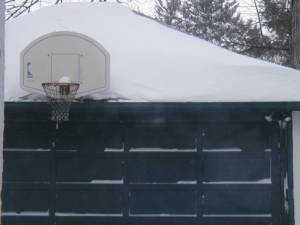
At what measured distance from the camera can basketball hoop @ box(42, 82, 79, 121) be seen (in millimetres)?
5762

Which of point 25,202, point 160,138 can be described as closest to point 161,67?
point 160,138

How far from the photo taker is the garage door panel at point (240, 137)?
648 cm

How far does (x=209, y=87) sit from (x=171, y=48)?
55.1 inches

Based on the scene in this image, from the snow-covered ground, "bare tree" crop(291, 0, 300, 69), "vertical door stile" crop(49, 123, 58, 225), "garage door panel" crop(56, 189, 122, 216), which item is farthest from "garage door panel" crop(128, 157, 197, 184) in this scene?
"bare tree" crop(291, 0, 300, 69)

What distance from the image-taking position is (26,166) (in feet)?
21.2

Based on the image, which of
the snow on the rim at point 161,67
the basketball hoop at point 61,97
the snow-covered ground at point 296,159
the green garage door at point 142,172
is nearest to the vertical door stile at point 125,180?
the green garage door at point 142,172

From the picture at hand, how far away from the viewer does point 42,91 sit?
19.4 feet

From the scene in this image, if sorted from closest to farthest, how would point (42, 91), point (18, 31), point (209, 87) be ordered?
point (42, 91)
point (209, 87)
point (18, 31)

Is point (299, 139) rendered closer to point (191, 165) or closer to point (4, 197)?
point (191, 165)

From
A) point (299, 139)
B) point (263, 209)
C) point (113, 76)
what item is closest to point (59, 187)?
point (113, 76)

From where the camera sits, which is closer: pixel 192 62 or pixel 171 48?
pixel 192 62

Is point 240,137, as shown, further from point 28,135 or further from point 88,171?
point 28,135

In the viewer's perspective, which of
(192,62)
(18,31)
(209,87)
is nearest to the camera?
(209,87)

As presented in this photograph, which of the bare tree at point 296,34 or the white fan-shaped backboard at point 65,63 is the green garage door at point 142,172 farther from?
the bare tree at point 296,34
